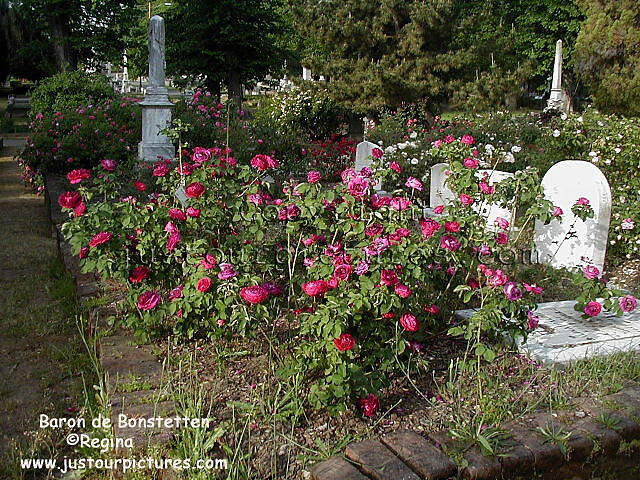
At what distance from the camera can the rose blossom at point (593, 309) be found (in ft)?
13.8

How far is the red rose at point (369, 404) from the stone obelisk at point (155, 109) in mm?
7105

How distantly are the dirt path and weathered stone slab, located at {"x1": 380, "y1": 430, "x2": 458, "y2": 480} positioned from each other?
1532mm

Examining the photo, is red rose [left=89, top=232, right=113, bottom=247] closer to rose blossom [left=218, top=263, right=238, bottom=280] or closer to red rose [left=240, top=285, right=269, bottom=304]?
rose blossom [left=218, top=263, right=238, bottom=280]

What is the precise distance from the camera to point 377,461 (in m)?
2.46

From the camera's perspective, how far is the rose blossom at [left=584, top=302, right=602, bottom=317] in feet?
13.8

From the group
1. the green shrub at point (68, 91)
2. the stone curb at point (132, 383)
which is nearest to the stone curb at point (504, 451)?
the stone curb at point (132, 383)

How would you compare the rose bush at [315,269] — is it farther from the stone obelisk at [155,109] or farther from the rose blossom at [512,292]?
the stone obelisk at [155,109]

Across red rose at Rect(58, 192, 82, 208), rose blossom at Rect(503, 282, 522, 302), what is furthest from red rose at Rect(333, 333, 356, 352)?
red rose at Rect(58, 192, 82, 208)

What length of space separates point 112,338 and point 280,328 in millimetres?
965

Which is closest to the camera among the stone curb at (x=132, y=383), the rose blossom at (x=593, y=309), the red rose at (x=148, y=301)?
the stone curb at (x=132, y=383)

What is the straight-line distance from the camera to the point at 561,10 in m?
25.8

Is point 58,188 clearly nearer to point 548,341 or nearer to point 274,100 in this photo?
point 548,341

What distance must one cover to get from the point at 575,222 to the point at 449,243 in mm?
2466

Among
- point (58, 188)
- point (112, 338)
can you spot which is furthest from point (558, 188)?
point (58, 188)
